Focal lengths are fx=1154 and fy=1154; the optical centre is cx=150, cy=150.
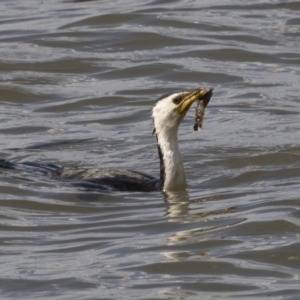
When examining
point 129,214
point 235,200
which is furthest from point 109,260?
point 235,200

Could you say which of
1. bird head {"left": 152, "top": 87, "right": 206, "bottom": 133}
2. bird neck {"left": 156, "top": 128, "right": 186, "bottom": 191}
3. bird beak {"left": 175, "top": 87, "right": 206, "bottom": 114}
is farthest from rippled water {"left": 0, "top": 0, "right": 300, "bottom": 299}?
bird beak {"left": 175, "top": 87, "right": 206, "bottom": 114}

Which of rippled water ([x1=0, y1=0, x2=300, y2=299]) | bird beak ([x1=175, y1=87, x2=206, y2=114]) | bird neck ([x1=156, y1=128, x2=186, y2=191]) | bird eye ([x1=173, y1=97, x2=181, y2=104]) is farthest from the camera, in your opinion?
bird neck ([x1=156, y1=128, x2=186, y2=191])

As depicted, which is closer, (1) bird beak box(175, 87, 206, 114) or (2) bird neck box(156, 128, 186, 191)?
(1) bird beak box(175, 87, 206, 114)

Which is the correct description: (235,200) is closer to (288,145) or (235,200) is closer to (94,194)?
(94,194)

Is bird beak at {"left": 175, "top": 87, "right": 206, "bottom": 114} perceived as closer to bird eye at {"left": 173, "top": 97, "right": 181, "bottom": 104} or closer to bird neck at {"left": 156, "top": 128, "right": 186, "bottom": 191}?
bird eye at {"left": 173, "top": 97, "right": 181, "bottom": 104}

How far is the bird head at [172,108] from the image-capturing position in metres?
10.7

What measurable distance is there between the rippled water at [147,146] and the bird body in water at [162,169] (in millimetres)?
193

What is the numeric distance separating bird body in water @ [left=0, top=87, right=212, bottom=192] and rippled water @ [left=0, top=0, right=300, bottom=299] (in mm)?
193

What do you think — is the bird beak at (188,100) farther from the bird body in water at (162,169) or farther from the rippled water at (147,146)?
the rippled water at (147,146)

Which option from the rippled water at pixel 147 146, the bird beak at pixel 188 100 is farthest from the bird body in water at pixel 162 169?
the rippled water at pixel 147 146

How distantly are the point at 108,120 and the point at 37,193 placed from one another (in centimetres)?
325

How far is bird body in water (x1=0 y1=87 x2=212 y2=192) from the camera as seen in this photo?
10730 mm

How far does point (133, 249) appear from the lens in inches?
349

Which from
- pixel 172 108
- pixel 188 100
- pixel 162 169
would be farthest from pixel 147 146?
pixel 188 100
